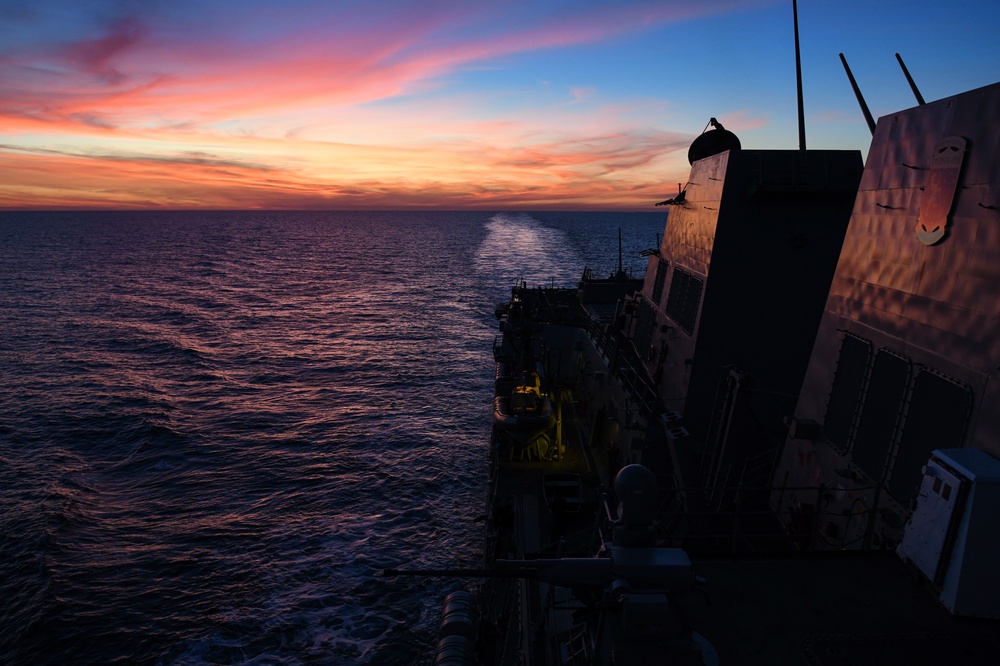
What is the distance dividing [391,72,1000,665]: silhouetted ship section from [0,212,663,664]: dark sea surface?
26.0 feet

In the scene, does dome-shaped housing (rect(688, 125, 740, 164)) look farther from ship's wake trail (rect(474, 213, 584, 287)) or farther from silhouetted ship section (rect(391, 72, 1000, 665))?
ship's wake trail (rect(474, 213, 584, 287))

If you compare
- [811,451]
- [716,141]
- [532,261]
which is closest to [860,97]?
[811,451]

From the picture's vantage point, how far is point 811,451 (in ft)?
37.1

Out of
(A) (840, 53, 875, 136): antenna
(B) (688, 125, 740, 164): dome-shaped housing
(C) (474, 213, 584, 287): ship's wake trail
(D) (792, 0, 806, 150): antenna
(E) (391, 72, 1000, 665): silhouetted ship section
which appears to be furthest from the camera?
(C) (474, 213, 584, 287): ship's wake trail

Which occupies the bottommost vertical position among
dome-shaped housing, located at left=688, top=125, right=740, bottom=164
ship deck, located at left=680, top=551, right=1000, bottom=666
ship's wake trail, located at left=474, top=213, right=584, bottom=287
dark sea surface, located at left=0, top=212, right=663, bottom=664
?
dark sea surface, located at left=0, top=212, right=663, bottom=664

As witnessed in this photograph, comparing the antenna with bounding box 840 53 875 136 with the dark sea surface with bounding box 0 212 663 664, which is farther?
the dark sea surface with bounding box 0 212 663 664

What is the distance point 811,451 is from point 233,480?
2686cm

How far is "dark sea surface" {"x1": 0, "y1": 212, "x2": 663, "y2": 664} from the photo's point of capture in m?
19.7

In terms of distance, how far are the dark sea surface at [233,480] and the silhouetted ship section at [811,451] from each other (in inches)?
312

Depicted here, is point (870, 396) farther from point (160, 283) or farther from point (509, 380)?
point (160, 283)

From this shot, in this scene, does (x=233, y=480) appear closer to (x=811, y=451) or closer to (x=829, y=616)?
(x=811, y=451)

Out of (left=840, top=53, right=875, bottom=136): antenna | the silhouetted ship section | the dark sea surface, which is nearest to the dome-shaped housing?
the silhouetted ship section

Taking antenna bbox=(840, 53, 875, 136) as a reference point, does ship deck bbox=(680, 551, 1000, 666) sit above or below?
below

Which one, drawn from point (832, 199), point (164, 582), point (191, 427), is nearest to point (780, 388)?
point (832, 199)
